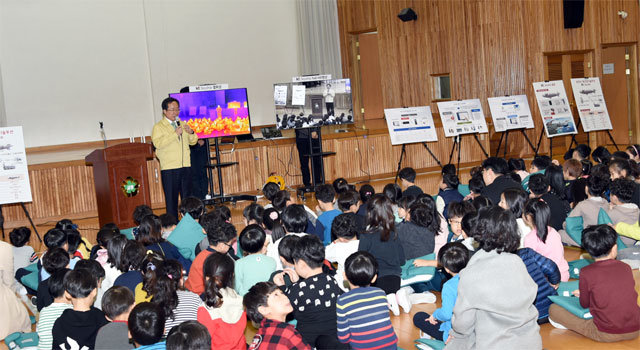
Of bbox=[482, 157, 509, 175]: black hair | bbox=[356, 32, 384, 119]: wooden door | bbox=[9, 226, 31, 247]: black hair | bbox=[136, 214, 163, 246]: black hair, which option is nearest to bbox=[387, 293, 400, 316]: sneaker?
bbox=[136, 214, 163, 246]: black hair

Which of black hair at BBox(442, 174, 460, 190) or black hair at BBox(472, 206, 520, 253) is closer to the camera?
black hair at BBox(472, 206, 520, 253)

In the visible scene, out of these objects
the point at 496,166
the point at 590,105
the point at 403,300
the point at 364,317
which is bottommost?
the point at 403,300

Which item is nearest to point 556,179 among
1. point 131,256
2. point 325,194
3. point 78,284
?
point 325,194

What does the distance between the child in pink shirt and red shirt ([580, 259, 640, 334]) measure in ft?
2.38

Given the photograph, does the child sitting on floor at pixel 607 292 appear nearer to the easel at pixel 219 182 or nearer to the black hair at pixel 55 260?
the black hair at pixel 55 260

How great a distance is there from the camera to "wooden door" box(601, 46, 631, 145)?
1326cm

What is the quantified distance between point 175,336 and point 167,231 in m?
3.06

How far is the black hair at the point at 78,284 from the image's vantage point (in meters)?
3.56

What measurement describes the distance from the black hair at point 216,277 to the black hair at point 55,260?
4.50ft

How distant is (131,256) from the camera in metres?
4.29

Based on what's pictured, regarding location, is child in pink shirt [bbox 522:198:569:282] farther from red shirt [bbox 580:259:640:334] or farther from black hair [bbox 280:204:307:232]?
black hair [bbox 280:204:307:232]

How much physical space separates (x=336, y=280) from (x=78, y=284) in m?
1.47

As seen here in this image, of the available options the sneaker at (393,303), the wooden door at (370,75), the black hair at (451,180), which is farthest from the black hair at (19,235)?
the wooden door at (370,75)

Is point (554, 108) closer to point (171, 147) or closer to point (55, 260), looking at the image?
point (171, 147)
